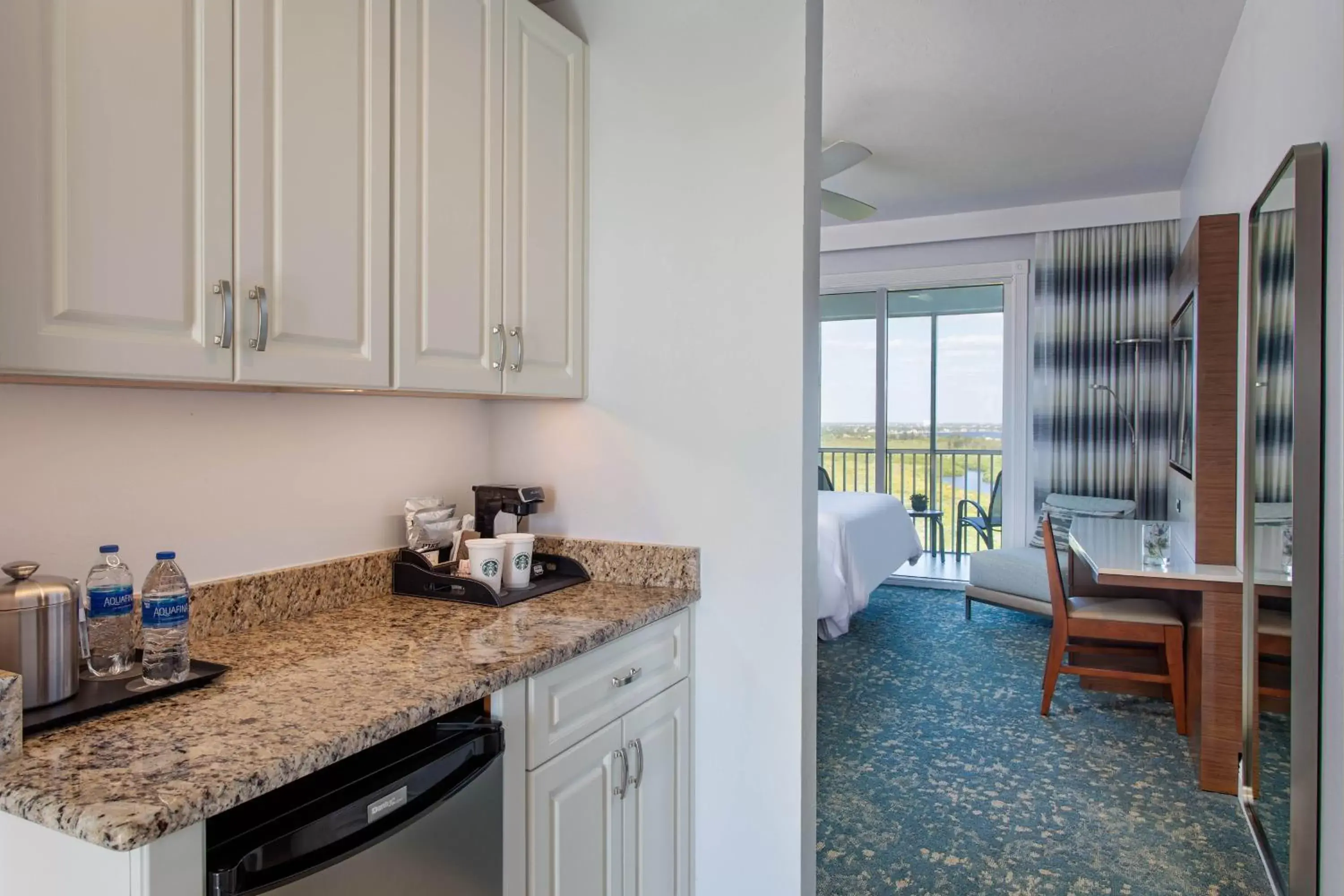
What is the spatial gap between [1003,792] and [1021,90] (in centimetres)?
285

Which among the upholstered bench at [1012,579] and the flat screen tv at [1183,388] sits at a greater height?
the flat screen tv at [1183,388]

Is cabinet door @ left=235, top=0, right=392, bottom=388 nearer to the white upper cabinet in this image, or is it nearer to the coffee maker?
the white upper cabinet

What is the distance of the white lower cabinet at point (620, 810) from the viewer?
149 cm

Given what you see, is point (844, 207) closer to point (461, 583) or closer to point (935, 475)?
point (935, 475)

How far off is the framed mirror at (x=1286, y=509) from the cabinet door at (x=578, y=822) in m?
1.49

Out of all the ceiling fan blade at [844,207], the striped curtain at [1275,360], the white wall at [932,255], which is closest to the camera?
the striped curtain at [1275,360]

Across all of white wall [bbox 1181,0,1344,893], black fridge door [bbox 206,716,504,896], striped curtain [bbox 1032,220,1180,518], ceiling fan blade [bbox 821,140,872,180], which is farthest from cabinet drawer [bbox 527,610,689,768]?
striped curtain [bbox 1032,220,1180,518]

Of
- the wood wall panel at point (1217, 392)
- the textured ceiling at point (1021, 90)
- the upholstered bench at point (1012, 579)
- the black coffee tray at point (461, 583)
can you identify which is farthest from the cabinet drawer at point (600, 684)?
the upholstered bench at point (1012, 579)

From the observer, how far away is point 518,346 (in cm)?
191

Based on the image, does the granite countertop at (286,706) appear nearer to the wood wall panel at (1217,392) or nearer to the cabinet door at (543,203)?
the cabinet door at (543,203)

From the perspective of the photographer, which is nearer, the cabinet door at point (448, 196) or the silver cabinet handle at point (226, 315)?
the silver cabinet handle at point (226, 315)

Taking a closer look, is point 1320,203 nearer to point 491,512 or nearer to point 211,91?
point 491,512

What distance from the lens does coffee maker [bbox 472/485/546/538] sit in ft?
6.80

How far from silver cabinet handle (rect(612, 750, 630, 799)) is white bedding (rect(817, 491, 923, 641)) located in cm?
212
